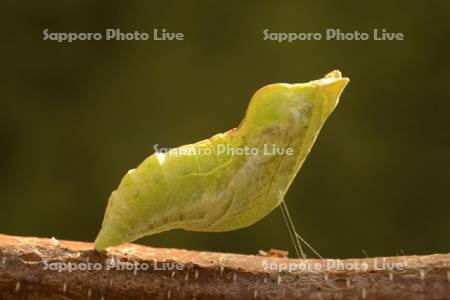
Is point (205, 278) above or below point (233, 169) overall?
below

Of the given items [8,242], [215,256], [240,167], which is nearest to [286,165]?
[240,167]

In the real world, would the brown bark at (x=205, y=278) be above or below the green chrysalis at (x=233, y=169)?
below

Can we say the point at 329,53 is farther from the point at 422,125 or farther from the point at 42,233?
the point at 42,233

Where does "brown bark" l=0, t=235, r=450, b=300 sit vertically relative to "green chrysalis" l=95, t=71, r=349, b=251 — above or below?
below
